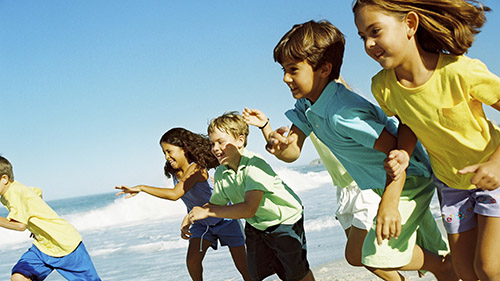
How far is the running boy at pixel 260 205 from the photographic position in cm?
387

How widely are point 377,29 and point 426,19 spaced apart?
25cm

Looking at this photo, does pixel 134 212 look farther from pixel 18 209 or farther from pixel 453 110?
pixel 453 110

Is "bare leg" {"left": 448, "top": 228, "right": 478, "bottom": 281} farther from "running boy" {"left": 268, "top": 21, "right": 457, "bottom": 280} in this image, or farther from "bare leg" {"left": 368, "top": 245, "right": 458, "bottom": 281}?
"bare leg" {"left": 368, "top": 245, "right": 458, "bottom": 281}

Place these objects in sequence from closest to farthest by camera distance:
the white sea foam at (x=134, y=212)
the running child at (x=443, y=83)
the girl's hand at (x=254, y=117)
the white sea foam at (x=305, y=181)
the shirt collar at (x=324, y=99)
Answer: the running child at (x=443, y=83), the shirt collar at (x=324, y=99), the girl's hand at (x=254, y=117), the white sea foam at (x=134, y=212), the white sea foam at (x=305, y=181)

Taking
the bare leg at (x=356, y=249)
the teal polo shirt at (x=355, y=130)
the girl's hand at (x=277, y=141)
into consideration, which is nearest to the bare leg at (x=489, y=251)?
the teal polo shirt at (x=355, y=130)

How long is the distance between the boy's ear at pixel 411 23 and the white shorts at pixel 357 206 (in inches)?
55.2

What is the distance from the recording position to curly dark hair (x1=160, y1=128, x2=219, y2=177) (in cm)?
527

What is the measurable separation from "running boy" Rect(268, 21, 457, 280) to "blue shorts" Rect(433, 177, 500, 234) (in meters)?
0.22

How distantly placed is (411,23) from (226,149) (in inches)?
71.7

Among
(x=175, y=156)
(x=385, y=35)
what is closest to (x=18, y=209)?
(x=175, y=156)

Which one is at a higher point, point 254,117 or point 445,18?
point 445,18

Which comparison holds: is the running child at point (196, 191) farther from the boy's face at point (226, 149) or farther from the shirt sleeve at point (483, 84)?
the shirt sleeve at point (483, 84)

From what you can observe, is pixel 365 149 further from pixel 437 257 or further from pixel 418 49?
pixel 437 257

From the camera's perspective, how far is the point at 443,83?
2.63 m
